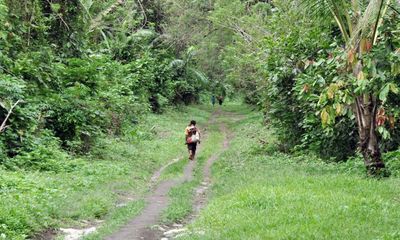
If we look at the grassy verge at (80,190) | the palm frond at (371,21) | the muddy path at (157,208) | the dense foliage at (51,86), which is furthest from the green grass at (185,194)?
the palm frond at (371,21)

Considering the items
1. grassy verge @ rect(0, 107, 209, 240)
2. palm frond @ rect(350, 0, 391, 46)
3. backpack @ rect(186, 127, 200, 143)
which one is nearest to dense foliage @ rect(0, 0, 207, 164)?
grassy verge @ rect(0, 107, 209, 240)

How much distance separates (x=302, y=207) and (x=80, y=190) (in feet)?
16.2

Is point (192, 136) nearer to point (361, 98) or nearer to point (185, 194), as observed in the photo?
point (185, 194)

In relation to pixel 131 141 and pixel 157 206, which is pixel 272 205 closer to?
pixel 157 206

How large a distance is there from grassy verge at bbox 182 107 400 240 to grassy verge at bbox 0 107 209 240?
190 centimetres

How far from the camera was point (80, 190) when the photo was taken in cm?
1098

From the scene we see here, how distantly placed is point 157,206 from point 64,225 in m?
2.37

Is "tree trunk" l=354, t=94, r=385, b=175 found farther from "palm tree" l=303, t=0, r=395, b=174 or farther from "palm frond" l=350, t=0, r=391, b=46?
"palm frond" l=350, t=0, r=391, b=46

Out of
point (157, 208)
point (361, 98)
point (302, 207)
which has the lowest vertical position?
point (157, 208)

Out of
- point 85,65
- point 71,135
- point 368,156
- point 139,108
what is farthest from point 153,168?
point 139,108

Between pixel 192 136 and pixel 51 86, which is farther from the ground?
pixel 51 86

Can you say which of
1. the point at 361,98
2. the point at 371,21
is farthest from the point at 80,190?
the point at 371,21

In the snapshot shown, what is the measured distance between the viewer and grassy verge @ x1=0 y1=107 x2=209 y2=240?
26.2 ft

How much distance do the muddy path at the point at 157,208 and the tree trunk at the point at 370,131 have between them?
3663 mm
